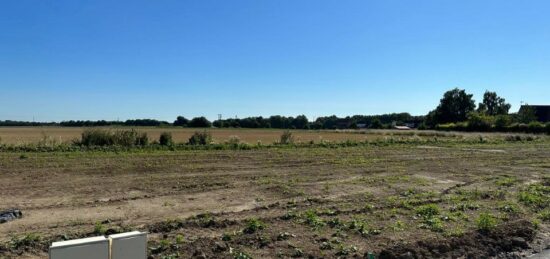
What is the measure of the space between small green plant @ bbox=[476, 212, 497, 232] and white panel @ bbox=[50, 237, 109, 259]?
19.2 ft

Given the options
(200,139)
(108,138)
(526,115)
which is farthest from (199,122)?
(108,138)

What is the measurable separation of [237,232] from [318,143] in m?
27.2

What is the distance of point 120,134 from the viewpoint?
1030 inches

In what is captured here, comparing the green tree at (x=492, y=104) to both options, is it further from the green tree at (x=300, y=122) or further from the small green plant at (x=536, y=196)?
the small green plant at (x=536, y=196)

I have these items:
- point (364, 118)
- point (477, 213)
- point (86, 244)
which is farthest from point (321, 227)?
point (364, 118)

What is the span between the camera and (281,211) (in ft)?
26.5

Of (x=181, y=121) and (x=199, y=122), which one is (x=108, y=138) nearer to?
(x=199, y=122)

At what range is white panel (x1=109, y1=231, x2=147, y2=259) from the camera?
3.56 metres

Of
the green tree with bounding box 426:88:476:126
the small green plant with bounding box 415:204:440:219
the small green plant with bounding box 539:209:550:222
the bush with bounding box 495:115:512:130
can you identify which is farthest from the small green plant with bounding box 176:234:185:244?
the green tree with bounding box 426:88:476:126

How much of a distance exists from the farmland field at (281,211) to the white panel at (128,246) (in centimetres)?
165

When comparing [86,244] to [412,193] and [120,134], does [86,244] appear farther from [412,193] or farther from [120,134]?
[120,134]

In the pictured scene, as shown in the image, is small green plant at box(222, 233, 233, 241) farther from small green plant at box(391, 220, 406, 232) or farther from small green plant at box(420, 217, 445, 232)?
small green plant at box(420, 217, 445, 232)

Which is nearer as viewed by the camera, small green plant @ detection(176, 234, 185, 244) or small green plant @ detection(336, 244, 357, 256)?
small green plant @ detection(336, 244, 357, 256)

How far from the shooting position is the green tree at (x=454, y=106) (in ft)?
355
